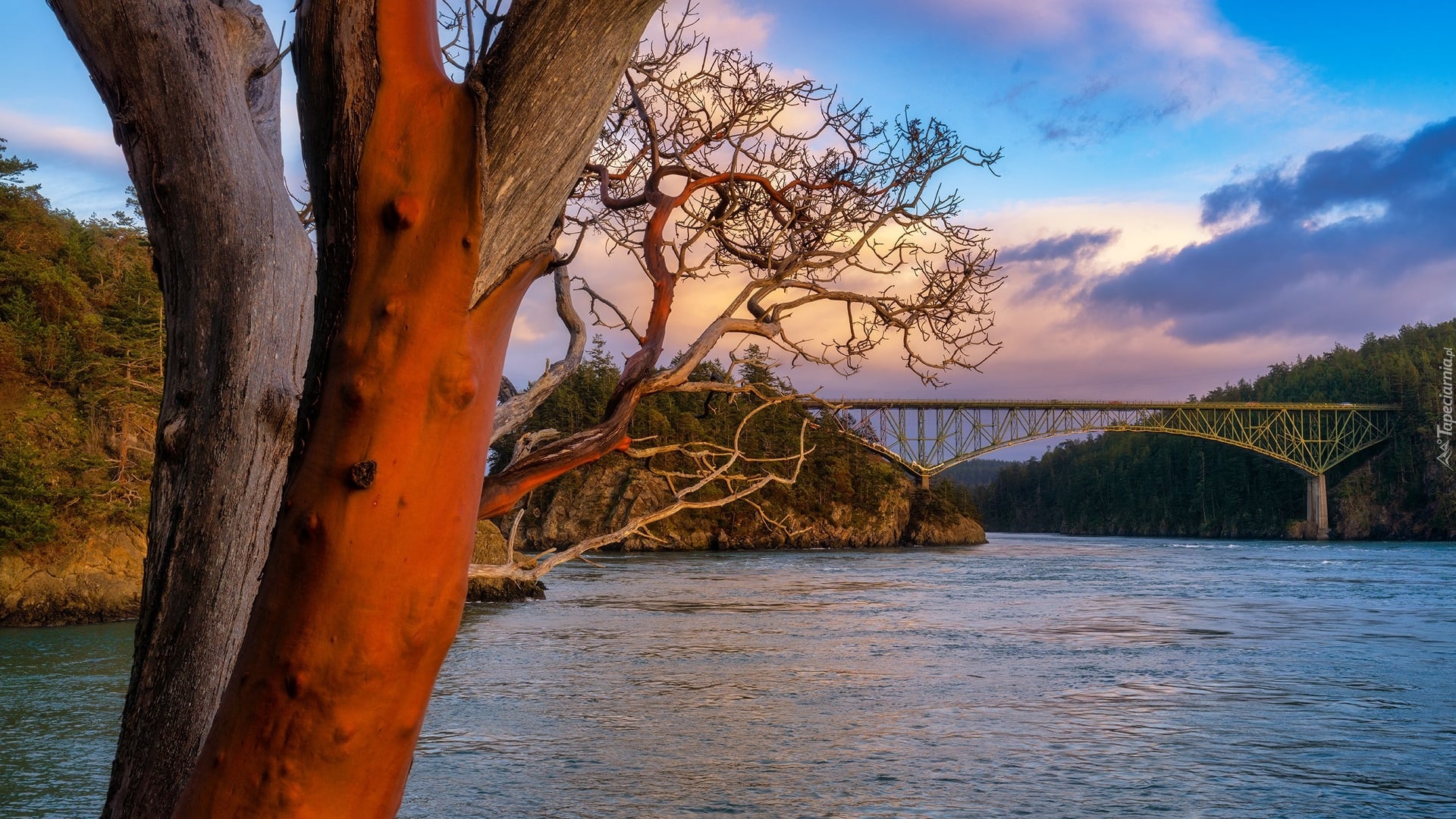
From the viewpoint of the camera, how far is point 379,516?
1500 mm

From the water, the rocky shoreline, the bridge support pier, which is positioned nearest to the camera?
the water

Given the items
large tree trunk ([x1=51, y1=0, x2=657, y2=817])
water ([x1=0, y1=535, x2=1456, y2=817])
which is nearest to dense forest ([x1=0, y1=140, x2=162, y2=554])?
water ([x1=0, y1=535, x2=1456, y2=817])

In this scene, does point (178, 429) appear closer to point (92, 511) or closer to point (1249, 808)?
point (1249, 808)

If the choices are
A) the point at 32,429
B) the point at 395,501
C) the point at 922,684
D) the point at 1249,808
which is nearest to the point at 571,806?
the point at 1249,808

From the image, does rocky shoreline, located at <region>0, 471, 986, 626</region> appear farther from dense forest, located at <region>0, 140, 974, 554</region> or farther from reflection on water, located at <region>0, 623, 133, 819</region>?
reflection on water, located at <region>0, 623, 133, 819</region>

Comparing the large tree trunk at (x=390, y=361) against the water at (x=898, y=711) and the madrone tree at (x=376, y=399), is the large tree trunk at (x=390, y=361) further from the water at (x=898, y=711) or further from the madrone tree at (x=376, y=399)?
the water at (x=898, y=711)

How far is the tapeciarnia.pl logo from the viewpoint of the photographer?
71.6 meters

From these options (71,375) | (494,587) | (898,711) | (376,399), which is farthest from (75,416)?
(376,399)

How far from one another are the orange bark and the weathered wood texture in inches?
30.4

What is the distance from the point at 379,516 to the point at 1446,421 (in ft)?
292

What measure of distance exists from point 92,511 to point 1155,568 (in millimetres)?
32209

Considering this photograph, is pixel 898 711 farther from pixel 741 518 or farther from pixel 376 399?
pixel 741 518

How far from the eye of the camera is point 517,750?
957 cm

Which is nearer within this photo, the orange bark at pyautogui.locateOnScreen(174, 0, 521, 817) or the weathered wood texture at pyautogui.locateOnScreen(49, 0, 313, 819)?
the orange bark at pyautogui.locateOnScreen(174, 0, 521, 817)
